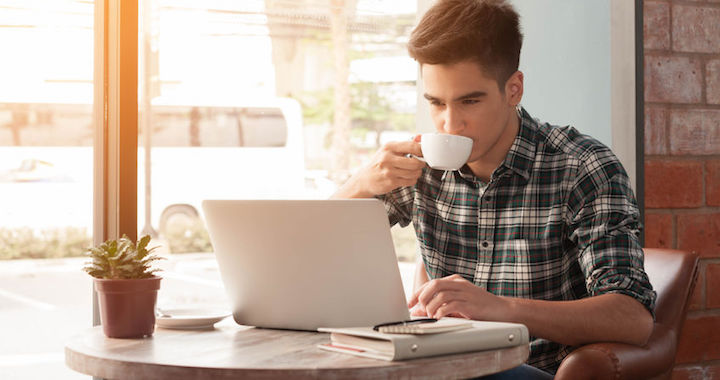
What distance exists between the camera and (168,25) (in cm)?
870

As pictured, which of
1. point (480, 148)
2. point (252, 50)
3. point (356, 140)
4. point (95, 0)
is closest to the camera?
point (480, 148)

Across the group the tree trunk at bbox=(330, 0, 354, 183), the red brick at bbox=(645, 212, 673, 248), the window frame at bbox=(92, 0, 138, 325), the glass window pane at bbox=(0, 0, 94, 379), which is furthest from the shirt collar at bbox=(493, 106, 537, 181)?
the tree trunk at bbox=(330, 0, 354, 183)

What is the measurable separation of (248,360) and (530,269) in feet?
2.27

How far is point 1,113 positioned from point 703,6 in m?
1.89

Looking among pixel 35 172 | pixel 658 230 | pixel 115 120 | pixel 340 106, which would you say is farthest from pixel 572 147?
pixel 340 106

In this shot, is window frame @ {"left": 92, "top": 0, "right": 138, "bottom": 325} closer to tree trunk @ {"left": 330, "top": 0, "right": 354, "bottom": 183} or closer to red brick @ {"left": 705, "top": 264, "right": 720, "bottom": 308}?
red brick @ {"left": 705, "top": 264, "right": 720, "bottom": 308}

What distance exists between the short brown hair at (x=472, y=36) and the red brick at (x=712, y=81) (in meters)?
0.69

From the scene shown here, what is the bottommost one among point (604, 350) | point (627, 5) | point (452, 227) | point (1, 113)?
point (604, 350)

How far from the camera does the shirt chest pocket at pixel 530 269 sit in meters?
1.44

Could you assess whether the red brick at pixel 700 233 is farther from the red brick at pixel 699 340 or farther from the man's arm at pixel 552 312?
the man's arm at pixel 552 312

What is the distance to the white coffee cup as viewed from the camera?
52.7 inches

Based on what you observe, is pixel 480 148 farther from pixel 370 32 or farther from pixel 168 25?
pixel 370 32

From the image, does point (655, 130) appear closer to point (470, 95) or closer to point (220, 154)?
point (470, 95)

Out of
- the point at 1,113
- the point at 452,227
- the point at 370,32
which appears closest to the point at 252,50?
the point at 370,32
